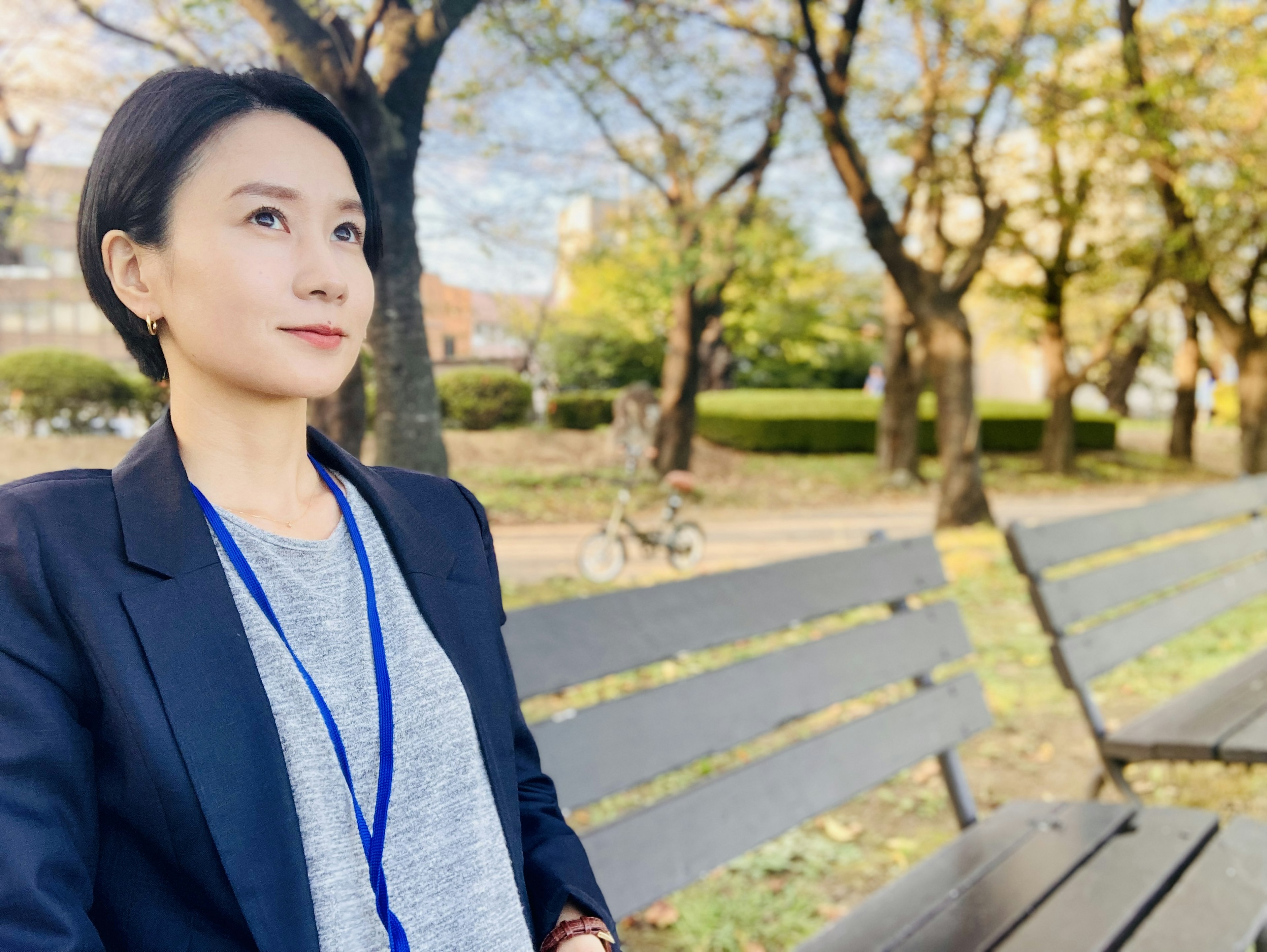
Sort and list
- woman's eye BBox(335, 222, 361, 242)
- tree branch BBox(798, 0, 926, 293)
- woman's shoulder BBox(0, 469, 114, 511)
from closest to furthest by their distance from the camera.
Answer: woman's shoulder BBox(0, 469, 114, 511)
woman's eye BBox(335, 222, 361, 242)
tree branch BBox(798, 0, 926, 293)

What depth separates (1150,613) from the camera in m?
3.46

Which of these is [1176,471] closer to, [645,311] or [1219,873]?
[645,311]

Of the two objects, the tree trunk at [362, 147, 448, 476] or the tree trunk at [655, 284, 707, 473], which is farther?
the tree trunk at [655, 284, 707, 473]

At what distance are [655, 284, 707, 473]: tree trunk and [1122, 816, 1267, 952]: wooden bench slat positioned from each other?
423 inches

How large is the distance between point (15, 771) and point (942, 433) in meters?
10.2

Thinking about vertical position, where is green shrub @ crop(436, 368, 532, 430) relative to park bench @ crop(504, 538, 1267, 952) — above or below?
above

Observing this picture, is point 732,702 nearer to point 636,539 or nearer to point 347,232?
point 347,232

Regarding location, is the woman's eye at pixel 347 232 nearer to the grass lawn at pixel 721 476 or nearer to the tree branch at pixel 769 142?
the grass lawn at pixel 721 476

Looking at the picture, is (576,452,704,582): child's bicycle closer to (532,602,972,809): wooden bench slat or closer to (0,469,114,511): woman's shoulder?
(532,602,972,809): wooden bench slat

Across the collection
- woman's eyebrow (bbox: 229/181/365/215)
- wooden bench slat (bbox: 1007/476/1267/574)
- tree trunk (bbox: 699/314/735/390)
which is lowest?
wooden bench slat (bbox: 1007/476/1267/574)

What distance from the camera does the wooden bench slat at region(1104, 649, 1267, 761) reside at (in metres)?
2.78

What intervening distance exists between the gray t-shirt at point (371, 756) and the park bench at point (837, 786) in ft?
1.80

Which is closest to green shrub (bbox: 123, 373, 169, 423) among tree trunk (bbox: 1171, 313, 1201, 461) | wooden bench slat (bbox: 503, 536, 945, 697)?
wooden bench slat (bbox: 503, 536, 945, 697)

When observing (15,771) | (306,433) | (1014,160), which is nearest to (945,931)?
(306,433)
